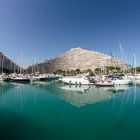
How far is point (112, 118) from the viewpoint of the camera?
14.9m

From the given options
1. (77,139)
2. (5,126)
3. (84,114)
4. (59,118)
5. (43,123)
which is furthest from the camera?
(84,114)

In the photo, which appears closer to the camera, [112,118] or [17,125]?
[17,125]

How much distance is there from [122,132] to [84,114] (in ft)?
16.9

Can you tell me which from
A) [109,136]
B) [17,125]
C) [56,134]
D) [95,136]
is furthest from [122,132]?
[17,125]

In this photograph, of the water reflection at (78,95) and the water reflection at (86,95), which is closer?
the water reflection at (86,95)

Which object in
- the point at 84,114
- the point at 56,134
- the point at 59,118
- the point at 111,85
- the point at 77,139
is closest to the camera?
the point at 77,139

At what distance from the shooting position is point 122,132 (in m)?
11.3

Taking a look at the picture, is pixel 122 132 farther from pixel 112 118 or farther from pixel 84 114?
pixel 84 114

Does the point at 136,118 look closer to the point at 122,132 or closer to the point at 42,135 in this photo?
the point at 122,132

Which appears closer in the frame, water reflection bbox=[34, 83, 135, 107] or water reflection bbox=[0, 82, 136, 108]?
water reflection bbox=[34, 83, 135, 107]

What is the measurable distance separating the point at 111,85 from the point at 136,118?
88.0 feet

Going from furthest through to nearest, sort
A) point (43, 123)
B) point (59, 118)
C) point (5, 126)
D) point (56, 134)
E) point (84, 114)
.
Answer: point (84, 114)
point (59, 118)
point (43, 123)
point (5, 126)
point (56, 134)

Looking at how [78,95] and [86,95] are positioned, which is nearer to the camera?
[86,95]

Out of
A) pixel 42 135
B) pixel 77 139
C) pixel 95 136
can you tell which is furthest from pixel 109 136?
pixel 42 135
